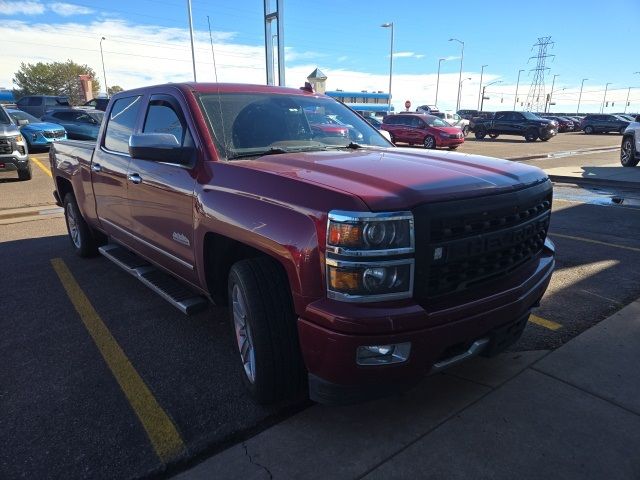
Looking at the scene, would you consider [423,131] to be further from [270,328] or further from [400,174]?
[270,328]

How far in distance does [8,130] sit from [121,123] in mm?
9030

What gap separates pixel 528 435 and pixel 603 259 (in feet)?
12.0

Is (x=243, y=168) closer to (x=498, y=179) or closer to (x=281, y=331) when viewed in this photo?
(x=281, y=331)

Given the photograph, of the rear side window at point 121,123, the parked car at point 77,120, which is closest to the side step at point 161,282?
the rear side window at point 121,123

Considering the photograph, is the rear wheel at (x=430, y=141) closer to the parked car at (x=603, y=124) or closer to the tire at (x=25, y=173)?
the tire at (x=25, y=173)

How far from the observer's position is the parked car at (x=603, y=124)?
40.4 metres

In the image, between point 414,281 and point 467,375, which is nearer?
point 414,281

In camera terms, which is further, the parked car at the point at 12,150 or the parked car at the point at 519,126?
the parked car at the point at 519,126

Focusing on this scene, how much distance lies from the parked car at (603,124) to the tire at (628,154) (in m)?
31.0

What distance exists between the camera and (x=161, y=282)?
12.7 ft

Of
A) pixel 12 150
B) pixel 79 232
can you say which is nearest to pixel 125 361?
pixel 79 232

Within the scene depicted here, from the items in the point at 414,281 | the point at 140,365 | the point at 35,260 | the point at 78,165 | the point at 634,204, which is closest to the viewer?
the point at 414,281

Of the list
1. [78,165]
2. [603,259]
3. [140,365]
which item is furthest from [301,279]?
[603,259]

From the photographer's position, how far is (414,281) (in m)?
2.17
